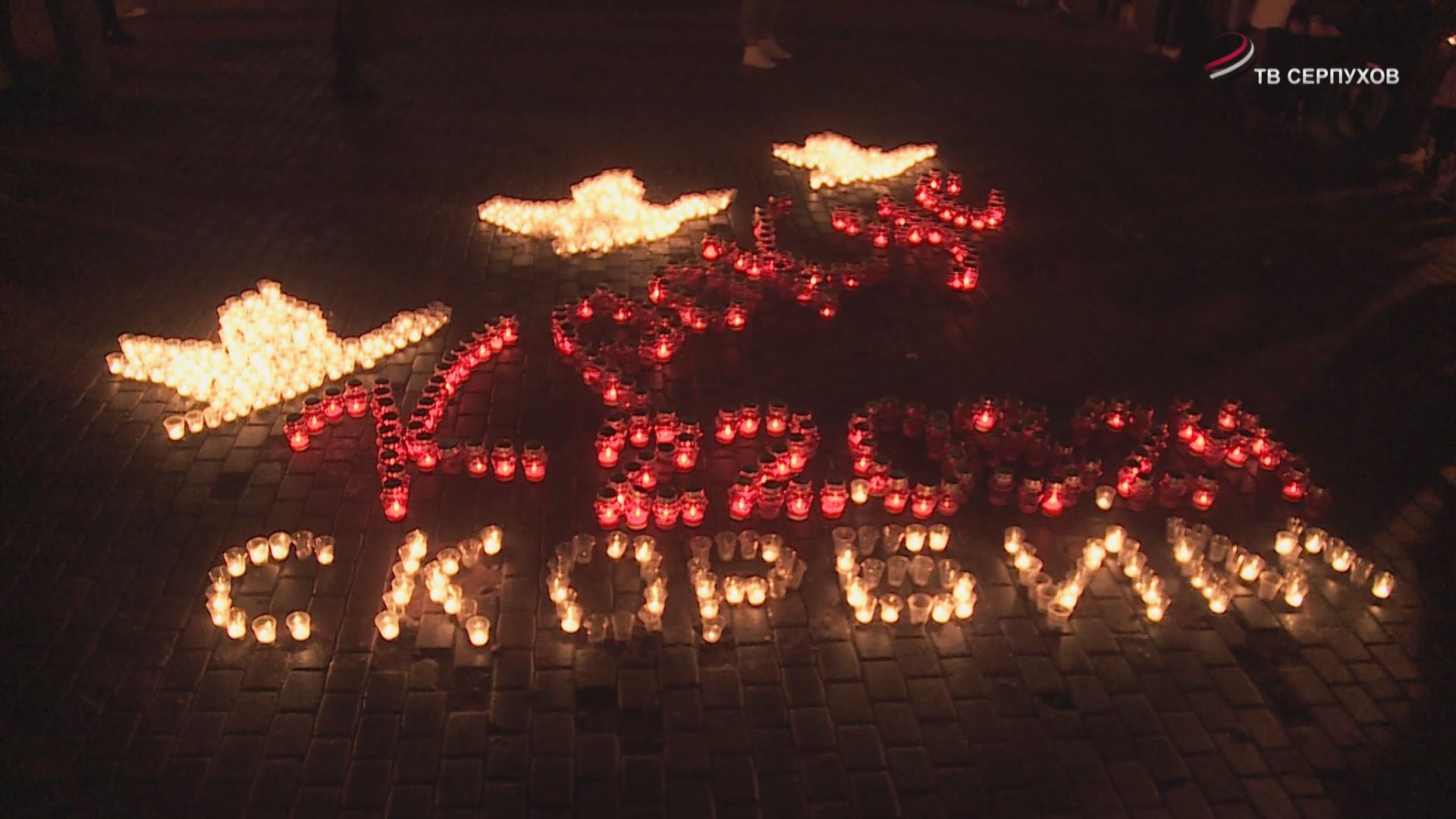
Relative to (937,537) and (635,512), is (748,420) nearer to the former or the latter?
(635,512)

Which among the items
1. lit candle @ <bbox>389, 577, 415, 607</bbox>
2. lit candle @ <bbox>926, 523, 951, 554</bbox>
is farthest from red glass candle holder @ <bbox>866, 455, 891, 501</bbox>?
lit candle @ <bbox>389, 577, 415, 607</bbox>

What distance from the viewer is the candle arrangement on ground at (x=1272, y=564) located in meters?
5.34

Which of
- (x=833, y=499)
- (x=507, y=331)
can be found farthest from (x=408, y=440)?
(x=833, y=499)

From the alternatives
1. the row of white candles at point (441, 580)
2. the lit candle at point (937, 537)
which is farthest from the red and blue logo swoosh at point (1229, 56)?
the row of white candles at point (441, 580)

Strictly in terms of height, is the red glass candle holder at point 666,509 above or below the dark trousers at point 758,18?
below

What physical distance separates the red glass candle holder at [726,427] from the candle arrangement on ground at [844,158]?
14.3ft

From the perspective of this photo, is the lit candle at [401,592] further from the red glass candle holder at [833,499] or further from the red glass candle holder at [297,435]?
the red glass candle holder at [833,499]

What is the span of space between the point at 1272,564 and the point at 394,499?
15.2ft

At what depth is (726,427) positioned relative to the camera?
6391 millimetres

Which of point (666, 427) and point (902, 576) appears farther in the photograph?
point (666, 427)

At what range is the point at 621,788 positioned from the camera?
427 centimetres

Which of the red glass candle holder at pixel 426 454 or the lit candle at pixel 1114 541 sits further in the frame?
the red glass candle holder at pixel 426 454

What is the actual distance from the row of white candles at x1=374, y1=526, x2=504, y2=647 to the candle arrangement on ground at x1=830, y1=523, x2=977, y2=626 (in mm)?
1771

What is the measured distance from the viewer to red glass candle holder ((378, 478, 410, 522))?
5633 millimetres
